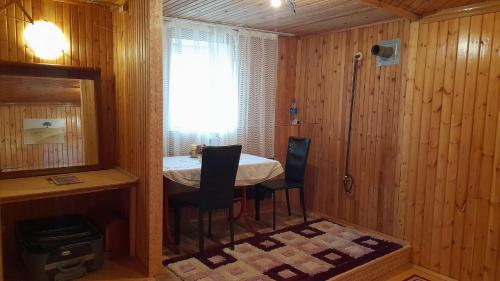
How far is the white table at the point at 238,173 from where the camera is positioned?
3.11m

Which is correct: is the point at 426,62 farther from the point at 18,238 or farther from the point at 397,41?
the point at 18,238

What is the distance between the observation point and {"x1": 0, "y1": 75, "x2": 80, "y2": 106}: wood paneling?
8.64ft

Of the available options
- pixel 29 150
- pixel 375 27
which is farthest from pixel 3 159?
pixel 375 27

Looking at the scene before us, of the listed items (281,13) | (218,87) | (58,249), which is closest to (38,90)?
(58,249)

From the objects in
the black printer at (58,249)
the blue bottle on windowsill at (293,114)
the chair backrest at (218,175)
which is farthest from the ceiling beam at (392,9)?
the black printer at (58,249)

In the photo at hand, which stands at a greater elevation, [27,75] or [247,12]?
[247,12]

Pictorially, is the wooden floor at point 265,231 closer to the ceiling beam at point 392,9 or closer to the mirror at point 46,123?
the mirror at point 46,123

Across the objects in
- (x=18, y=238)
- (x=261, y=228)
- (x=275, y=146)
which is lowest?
(x=261, y=228)

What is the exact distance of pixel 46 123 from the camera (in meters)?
2.78

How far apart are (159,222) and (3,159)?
1183 mm

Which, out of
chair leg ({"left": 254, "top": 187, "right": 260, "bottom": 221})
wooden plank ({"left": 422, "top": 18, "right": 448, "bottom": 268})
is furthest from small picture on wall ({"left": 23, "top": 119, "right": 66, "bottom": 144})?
wooden plank ({"left": 422, "top": 18, "right": 448, "bottom": 268})

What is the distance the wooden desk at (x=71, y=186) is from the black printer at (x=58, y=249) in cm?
20

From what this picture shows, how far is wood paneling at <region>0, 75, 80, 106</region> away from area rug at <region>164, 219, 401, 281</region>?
4.93 feet

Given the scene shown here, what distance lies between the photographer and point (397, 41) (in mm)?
3553
